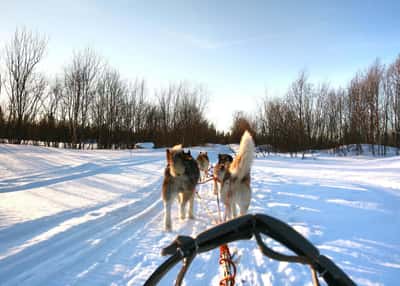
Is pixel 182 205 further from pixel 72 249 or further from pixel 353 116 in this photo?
pixel 353 116

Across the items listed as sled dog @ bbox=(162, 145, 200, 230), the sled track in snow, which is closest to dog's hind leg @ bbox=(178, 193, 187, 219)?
sled dog @ bbox=(162, 145, 200, 230)

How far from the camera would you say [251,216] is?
0.69 m

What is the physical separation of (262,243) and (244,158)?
3106 millimetres

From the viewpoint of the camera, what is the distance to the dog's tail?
3629 mm

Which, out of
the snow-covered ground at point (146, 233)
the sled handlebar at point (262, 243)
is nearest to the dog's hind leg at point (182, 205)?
the snow-covered ground at point (146, 233)

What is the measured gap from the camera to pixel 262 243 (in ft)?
2.28

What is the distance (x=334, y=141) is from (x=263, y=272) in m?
35.0

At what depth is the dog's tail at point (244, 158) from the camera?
11.9 ft

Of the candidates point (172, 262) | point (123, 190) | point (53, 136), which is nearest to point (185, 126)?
point (53, 136)

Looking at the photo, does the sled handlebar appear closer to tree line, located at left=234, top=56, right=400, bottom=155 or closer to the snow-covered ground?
the snow-covered ground

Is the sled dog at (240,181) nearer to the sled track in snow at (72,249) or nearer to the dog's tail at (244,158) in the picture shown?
the dog's tail at (244,158)

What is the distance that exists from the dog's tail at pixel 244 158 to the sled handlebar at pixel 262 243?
2.95 m

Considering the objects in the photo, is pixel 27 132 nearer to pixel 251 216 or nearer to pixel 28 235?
pixel 28 235

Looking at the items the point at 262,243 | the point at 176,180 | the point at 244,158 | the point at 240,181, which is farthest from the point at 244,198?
the point at 262,243
